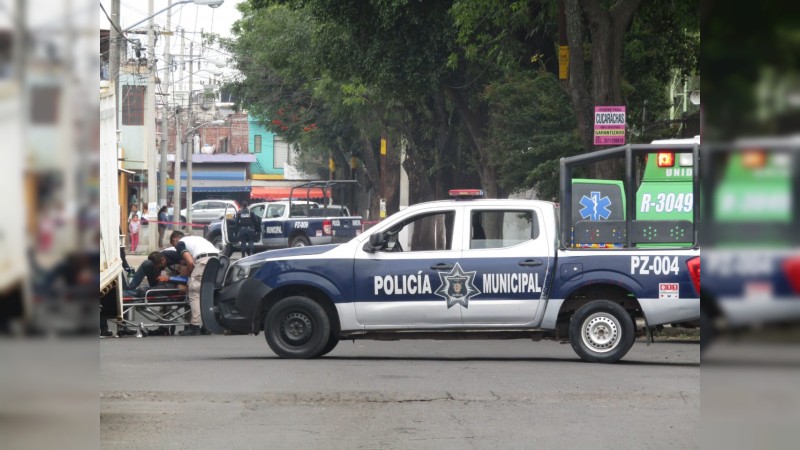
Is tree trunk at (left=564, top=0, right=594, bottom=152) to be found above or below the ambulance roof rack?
above

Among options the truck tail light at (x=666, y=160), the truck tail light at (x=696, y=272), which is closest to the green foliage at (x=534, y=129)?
the truck tail light at (x=666, y=160)

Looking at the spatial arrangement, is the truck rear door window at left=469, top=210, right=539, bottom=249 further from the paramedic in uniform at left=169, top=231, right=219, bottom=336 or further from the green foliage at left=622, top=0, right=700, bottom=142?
the green foliage at left=622, top=0, right=700, bottom=142

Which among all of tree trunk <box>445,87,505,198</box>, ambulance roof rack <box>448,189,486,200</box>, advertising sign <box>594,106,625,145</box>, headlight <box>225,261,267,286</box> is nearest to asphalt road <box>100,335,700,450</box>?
headlight <box>225,261,267,286</box>

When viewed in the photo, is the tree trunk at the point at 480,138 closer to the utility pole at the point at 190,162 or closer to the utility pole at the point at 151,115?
the utility pole at the point at 151,115

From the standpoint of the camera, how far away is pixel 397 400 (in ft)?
30.7

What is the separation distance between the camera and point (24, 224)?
96 cm

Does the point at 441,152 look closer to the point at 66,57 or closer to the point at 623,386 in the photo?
the point at 623,386

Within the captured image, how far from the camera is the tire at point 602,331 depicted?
12.0 meters

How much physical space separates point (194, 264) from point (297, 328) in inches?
170

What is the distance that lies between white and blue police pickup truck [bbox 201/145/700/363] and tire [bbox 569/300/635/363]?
0.03 feet

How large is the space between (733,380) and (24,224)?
614 millimetres

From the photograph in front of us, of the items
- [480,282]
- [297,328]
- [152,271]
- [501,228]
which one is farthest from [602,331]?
[152,271]

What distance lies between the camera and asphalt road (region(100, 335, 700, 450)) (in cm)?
753

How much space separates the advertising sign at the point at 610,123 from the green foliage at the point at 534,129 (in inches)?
265
